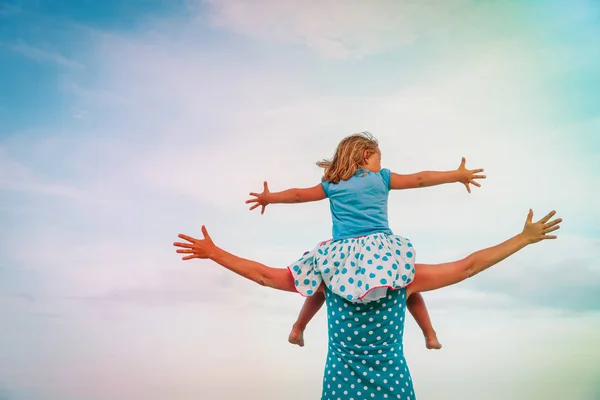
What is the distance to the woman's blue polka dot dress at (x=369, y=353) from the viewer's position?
5.21 m

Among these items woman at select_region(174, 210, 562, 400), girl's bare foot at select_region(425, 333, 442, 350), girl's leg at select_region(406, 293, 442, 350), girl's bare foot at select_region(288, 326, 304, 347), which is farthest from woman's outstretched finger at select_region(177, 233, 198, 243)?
girl's bare foot at select_region(425, 333, 442, 350)

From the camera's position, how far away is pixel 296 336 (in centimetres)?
591

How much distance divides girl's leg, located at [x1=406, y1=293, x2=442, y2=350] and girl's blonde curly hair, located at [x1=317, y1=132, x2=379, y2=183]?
1253 millimetres

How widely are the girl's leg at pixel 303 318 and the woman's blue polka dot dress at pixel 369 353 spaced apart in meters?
0.43

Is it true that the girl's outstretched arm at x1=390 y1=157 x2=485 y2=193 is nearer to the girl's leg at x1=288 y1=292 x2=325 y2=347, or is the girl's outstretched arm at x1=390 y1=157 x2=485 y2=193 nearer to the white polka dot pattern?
the white polka dot pattern

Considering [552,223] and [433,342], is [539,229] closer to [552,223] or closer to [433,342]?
[552,223]

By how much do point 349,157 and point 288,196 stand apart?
2.17ft

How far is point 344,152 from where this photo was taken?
5848 mm

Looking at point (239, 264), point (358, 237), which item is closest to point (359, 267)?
point (358, 237)

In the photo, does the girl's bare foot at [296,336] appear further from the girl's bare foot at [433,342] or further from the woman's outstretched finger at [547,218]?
the woman's outstretched finger at [547,218]

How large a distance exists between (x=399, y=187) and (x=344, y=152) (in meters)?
0.58

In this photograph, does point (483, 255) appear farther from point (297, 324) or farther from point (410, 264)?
point (297, 324)

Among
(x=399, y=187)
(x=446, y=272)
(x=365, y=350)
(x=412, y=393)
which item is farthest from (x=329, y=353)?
(x=399, y=187)

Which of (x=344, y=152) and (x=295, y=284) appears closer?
(x=295, y=284)
